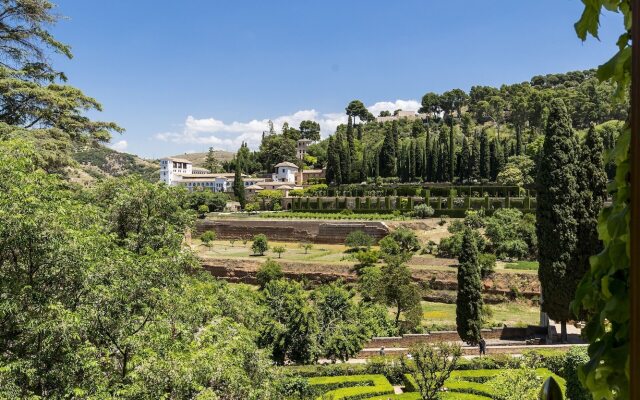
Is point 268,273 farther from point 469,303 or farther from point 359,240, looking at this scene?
point 469,303

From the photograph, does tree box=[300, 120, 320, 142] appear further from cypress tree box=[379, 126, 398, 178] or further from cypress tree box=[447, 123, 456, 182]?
cypress tree box=[447, 123, 456, 182]

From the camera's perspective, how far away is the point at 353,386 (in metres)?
14.6

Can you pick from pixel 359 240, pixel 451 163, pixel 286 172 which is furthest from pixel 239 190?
A: pixel 359 240

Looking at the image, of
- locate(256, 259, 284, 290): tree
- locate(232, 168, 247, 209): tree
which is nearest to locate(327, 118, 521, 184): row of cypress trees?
locate(232, 168, 247, 209): tree

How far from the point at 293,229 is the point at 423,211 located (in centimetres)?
1233

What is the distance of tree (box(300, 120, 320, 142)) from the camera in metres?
102

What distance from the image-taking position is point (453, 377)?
15102mm

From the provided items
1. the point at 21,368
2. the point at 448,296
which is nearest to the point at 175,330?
the point at 21,368

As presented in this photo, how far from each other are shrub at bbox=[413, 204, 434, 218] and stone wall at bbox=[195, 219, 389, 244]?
5072 mm

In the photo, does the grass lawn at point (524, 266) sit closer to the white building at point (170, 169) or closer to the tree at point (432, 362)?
the tree at point (432, 362)

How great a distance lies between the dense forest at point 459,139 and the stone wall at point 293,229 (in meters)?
16.6

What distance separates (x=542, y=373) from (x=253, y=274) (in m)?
22.8

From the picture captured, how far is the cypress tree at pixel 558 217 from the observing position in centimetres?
1806

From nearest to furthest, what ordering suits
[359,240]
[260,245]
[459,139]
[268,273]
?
[268,273]
[359,240]
[260,245]
[459,139]
